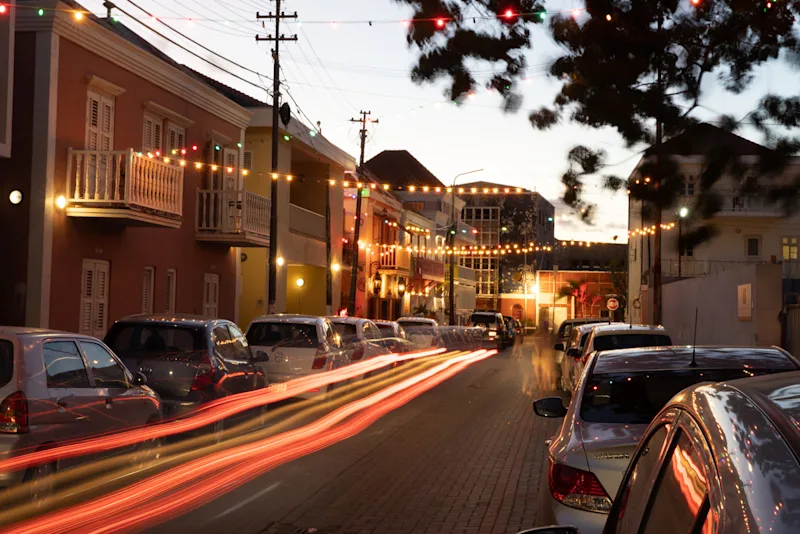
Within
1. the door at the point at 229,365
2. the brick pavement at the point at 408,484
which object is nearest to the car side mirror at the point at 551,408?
the brick pavement at the point at 408,484

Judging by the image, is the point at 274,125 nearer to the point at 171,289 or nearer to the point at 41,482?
the point at 171,289

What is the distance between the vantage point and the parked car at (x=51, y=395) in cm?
891

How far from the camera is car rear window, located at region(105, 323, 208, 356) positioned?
14742 mm

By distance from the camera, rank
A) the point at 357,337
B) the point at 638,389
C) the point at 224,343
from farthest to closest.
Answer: the point at 357,337
the point at 224,343
the point at 638,389

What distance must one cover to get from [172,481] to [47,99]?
11312mm

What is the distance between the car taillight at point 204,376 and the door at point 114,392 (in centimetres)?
268

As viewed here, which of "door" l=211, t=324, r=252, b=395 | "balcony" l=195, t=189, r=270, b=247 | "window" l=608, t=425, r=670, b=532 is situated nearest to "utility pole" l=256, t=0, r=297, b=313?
"balcony" l=195, t=189, r=270, b=247

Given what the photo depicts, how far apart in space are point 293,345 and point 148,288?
6823 millimetres

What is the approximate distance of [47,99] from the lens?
20.0 meters

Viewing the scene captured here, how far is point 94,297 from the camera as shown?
22156 millimetres

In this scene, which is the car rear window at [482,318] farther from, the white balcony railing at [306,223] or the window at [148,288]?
the window at [148,288]

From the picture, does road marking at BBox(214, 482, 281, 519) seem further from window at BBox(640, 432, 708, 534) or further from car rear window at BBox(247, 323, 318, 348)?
car rear window at BBox(247, 323, 318, 348)

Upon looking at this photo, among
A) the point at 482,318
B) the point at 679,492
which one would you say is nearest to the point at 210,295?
the point at 679,492

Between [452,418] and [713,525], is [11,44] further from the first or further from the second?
[713,525]
